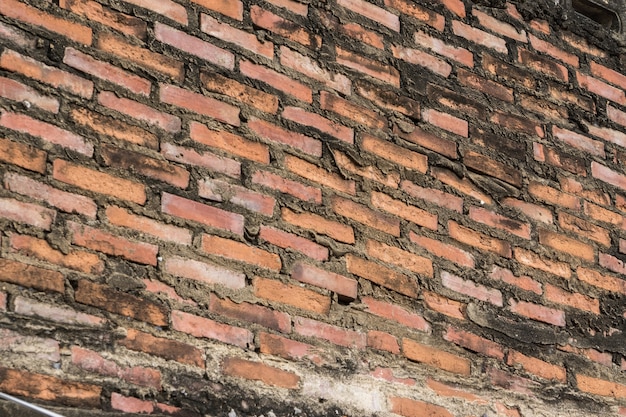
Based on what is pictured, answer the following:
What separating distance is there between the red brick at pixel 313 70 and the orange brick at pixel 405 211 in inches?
13.6

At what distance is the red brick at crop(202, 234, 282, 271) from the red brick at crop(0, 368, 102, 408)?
1.67 feet

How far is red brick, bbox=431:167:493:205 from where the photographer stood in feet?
11.5

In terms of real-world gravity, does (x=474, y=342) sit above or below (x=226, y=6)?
below

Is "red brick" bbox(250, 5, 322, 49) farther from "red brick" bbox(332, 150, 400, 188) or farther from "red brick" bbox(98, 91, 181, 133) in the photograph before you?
"red brick" bbox(98, 91, 181, 133)

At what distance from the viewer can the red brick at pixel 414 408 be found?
3.10 m

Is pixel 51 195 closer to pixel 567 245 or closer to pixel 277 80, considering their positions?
pixel 277 80

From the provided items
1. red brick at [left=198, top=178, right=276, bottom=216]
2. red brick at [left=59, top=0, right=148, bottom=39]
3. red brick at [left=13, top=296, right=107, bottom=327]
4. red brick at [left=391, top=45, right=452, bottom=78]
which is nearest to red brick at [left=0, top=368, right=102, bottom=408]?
red brick at [left=13, top=296, right=107, bottom=327]

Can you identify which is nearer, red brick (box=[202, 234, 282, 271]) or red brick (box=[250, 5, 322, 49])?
red brick (box=[202, 234, 282, 271])

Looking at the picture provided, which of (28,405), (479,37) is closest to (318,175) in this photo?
(479,37)

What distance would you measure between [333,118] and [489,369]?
2.81 ft

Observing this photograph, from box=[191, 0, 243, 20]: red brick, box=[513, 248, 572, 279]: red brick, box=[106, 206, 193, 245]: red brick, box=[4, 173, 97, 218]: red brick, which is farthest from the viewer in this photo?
box=[513, 248, 572, 279]: red brick

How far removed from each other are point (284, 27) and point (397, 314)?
919 mm

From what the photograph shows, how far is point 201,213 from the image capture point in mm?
3041

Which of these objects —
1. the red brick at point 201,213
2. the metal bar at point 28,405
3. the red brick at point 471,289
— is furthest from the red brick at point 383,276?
the metal bar at point 28,405
